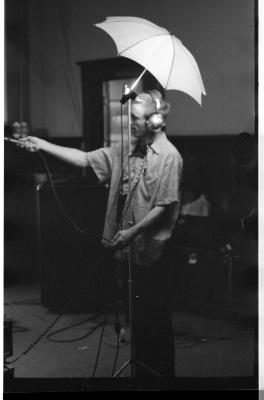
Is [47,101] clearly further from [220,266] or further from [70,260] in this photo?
[220,266]

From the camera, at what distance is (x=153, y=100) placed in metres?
3.14

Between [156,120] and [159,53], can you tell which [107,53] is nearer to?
[159,53]

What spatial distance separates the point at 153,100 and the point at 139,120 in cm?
12

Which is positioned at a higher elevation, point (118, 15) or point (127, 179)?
point (118, 15)

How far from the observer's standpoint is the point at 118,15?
10.4 feet

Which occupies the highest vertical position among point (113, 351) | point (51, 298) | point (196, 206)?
point (196, 206)

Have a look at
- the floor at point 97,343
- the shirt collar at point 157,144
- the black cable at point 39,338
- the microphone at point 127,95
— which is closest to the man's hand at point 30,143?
the microphone at point 127,95

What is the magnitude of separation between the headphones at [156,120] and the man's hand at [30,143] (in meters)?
0.55

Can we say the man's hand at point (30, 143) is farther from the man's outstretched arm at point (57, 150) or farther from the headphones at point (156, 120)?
the headphones at point (156, 120)

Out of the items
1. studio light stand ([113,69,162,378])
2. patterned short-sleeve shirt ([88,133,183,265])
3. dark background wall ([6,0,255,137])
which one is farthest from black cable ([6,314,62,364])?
dark background wall ([6,0,255,137])

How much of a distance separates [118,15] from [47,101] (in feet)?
1.87

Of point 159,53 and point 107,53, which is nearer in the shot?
point 159,53

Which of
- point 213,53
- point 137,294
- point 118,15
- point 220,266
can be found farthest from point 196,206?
point 118,15

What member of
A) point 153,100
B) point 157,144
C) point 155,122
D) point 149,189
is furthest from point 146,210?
point 153,100
